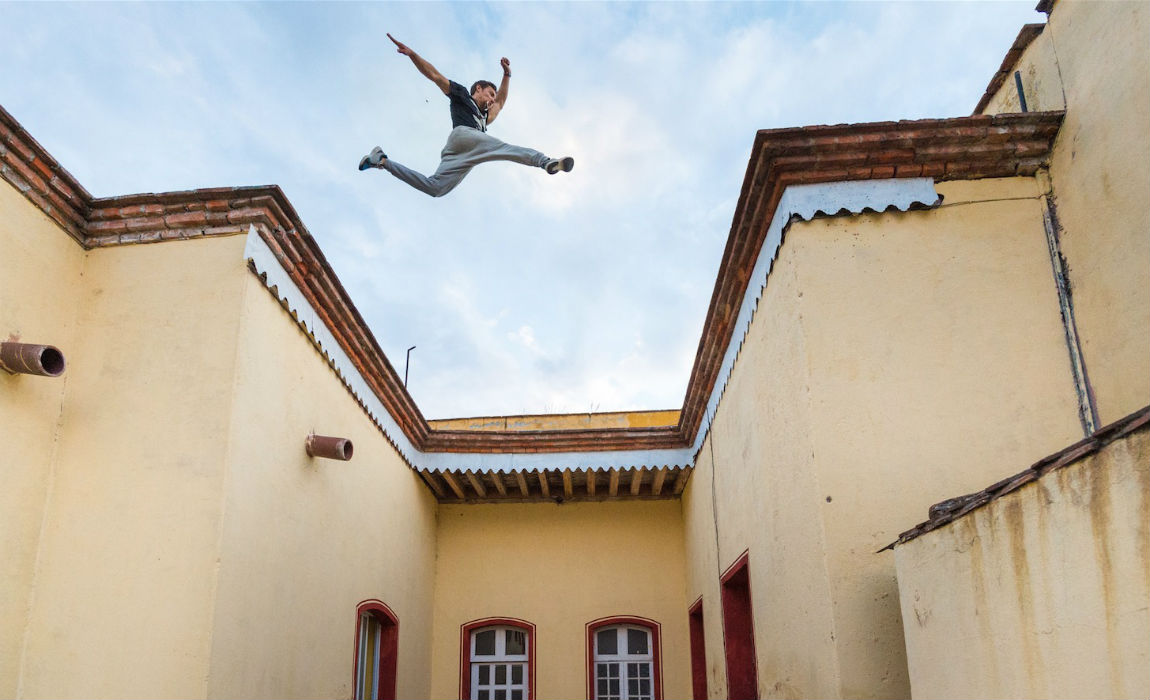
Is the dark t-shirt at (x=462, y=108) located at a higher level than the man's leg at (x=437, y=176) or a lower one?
higher

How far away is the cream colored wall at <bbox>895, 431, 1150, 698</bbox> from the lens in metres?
2.43

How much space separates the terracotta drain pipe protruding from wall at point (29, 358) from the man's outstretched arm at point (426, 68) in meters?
2.48

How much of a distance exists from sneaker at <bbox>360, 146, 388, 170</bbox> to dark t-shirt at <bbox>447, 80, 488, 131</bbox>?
0.51m

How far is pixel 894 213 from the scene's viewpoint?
5.26 m

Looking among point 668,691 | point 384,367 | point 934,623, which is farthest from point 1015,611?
point 668,691

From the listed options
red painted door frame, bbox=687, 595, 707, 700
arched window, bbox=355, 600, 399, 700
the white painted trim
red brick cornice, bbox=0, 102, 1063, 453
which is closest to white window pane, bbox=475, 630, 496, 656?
arched window, bbox=355, 600, 399, 700

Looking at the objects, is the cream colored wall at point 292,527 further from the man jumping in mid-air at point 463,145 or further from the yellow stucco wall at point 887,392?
the yellow stucco wall at point 887,392

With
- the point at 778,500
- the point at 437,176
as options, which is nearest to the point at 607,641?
the point at 778,500

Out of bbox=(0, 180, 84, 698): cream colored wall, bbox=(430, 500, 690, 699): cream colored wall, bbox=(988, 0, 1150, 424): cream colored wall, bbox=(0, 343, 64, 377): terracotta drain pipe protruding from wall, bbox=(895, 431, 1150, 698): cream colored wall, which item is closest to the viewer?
bbox=(895, 431, 1150, 698): cream colored wall

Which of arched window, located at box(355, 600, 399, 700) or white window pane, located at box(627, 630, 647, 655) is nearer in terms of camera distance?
arched window, located at box(355, 600, 399, 700)

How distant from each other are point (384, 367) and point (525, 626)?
13.4 feet

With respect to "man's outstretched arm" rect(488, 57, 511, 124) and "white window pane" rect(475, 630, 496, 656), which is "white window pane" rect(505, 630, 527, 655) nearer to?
"white window pane" rect(475, 630, 496, 656)

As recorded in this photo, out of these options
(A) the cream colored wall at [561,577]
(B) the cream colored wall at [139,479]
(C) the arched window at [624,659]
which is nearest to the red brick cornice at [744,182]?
(B) the cream colored wall at [139,479]

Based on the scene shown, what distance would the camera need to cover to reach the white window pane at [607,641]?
10.5 meters
